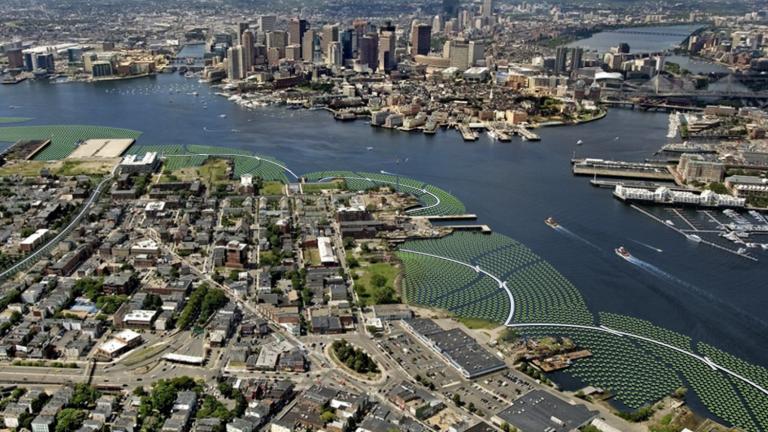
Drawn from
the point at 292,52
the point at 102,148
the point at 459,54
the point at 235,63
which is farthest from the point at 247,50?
the point at 102,148

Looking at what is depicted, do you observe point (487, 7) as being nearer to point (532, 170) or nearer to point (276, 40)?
→ point (276, 40)

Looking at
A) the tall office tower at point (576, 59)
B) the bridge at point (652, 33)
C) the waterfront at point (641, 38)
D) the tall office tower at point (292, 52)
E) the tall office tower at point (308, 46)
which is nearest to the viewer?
the tall office tower at point (576, 59)

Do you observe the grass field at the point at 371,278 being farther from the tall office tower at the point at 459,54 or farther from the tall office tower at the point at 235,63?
the tall office tower at the point at 459,54

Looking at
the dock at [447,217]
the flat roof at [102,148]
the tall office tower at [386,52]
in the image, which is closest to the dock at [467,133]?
the dock at [447,217]

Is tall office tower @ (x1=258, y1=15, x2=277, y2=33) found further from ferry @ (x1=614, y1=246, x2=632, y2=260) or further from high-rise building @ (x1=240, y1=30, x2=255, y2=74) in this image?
ferry @ (x1=614, y1=246, x2=632, y2=260)

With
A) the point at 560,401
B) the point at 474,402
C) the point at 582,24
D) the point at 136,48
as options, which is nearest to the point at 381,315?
the point at 474,402

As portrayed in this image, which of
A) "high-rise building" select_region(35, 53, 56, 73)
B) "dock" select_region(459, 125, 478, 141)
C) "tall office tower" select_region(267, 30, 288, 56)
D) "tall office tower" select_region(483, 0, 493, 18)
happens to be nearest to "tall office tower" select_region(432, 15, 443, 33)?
"tall office tower" select_region(483, 0, 493, 18)

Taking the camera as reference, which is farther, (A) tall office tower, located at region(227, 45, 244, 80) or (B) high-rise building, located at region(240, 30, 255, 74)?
(B) high-rise building, located at region(240, 30, 255, 74)
